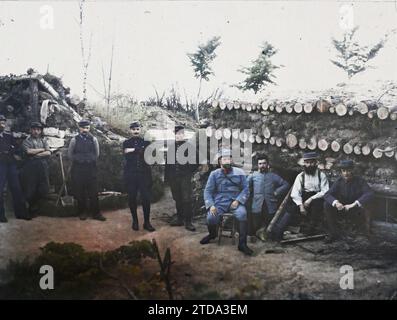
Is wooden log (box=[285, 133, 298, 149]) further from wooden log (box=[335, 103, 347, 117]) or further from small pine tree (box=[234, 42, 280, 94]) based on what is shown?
small pine tree (box=[234, 42, 280, 94])

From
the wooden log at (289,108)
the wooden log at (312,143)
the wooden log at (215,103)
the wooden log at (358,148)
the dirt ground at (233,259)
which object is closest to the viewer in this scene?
the dirt ground at (233,259)

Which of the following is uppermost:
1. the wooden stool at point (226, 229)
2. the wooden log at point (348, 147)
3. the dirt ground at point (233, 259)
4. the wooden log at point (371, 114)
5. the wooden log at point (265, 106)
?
the wooden log at point (265, 106)

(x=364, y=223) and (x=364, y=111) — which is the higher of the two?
(x=364, y=111)

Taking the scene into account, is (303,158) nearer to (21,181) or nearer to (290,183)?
(290,183)

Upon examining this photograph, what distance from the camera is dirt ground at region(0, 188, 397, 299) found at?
4504 mm

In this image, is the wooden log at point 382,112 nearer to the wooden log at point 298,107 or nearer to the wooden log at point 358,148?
the wooden log at point 358,148

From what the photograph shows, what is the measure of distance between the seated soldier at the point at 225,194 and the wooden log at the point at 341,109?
4.47 ft

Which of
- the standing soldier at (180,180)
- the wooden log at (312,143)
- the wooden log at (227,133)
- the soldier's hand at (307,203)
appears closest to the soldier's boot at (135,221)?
the standing soldier at (180,180)

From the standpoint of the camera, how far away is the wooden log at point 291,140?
504 cm

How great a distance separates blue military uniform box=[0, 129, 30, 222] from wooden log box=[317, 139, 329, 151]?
3706 mm

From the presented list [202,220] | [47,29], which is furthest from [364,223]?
[47,29]

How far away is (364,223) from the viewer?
489 cm

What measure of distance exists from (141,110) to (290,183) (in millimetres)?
2172

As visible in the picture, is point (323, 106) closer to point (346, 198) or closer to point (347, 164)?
point (347, 164)
